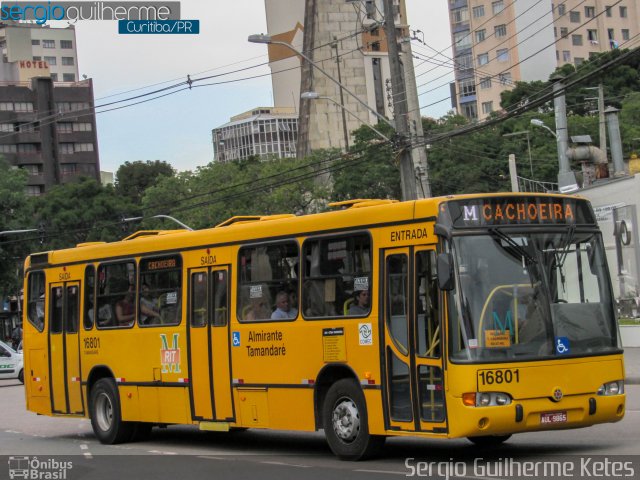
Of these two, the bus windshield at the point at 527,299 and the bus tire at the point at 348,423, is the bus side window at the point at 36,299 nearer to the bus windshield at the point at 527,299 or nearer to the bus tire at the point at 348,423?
the bus tire at the point at 348,423

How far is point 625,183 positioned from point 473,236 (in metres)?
20.5

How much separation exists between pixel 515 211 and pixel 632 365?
1283 centimetres

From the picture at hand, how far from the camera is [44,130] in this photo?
4820 inches

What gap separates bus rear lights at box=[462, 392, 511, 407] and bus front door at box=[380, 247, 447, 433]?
355 millimetres

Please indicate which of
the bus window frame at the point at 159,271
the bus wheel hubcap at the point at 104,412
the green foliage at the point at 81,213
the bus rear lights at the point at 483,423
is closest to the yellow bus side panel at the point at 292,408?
the bus window frame at the point at 159,271

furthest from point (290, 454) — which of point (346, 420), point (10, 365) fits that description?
point (10, 365)

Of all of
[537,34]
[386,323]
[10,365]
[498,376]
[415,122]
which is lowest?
[498,376]

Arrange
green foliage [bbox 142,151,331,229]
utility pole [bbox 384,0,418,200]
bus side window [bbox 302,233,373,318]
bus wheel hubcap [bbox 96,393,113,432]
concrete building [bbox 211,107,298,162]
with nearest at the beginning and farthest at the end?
bus side window [bbox 302,233,373,318] → bus wheel hubcap [bbox 96,393,113,432] → utility pole [bbox 384,0,418,200] → green foliage [bbox 142,151,331,229] → concrete building [bbox 211,107,298,162]

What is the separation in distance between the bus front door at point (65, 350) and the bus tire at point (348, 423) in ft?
21.3

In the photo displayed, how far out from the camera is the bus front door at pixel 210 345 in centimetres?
1548

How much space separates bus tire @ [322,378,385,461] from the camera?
42.8 feet

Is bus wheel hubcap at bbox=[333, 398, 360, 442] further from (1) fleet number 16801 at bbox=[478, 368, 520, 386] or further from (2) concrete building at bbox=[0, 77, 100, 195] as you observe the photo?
(2) concrete building at bbox=[0, 77, 100, 195]

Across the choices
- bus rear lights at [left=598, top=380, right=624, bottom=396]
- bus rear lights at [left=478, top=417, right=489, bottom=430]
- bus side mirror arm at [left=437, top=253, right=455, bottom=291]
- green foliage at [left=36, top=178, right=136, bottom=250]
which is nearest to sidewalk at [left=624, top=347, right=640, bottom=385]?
bus rear lights at [left=598, top=380, right=624, bottom=396]

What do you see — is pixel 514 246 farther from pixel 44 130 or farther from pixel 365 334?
pixel 44 130
